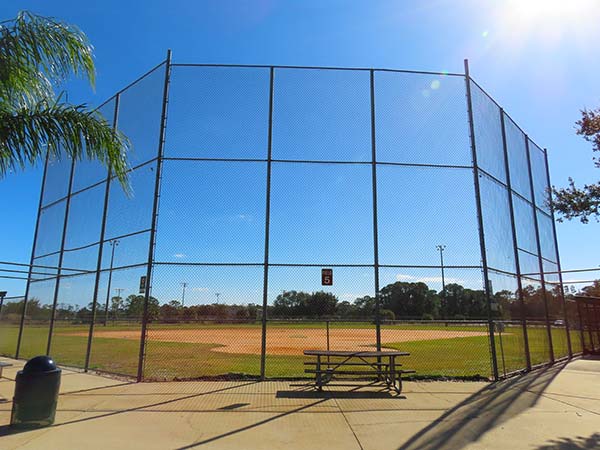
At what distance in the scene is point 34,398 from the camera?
509 centimetres

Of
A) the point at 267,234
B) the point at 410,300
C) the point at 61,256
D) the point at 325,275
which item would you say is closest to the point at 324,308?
the point at 325,275

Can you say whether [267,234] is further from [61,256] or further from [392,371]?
[61,256]

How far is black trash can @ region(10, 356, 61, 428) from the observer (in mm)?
5031

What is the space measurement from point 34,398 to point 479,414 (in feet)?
19.5

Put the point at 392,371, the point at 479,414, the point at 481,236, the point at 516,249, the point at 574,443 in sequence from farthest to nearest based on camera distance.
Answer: the point at 516,249 → the point at 481,236 → the point at 392,371 → the point at 479,414 → the point at 574,443

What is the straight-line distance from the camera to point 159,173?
882 centimetres

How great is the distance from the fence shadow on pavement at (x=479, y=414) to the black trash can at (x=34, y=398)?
14.1 ft

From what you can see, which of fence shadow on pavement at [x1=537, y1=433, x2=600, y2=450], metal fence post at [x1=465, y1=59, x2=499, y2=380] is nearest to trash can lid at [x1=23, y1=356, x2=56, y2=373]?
fence shadow on pavement at [x1=537, y1=433, x2=600, y2=450]

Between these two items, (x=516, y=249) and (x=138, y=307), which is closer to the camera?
(x=138, y=307)

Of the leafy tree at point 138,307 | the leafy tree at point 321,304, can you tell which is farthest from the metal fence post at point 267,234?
the leafy tree at point 138,307

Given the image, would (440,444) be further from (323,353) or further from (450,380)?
(450,380)

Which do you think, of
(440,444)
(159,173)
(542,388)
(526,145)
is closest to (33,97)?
(159,173)

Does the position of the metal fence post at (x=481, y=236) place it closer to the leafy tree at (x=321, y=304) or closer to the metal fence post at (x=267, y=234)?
the leafy tree at (x=321, y=304)

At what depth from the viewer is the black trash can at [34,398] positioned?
503 cm
